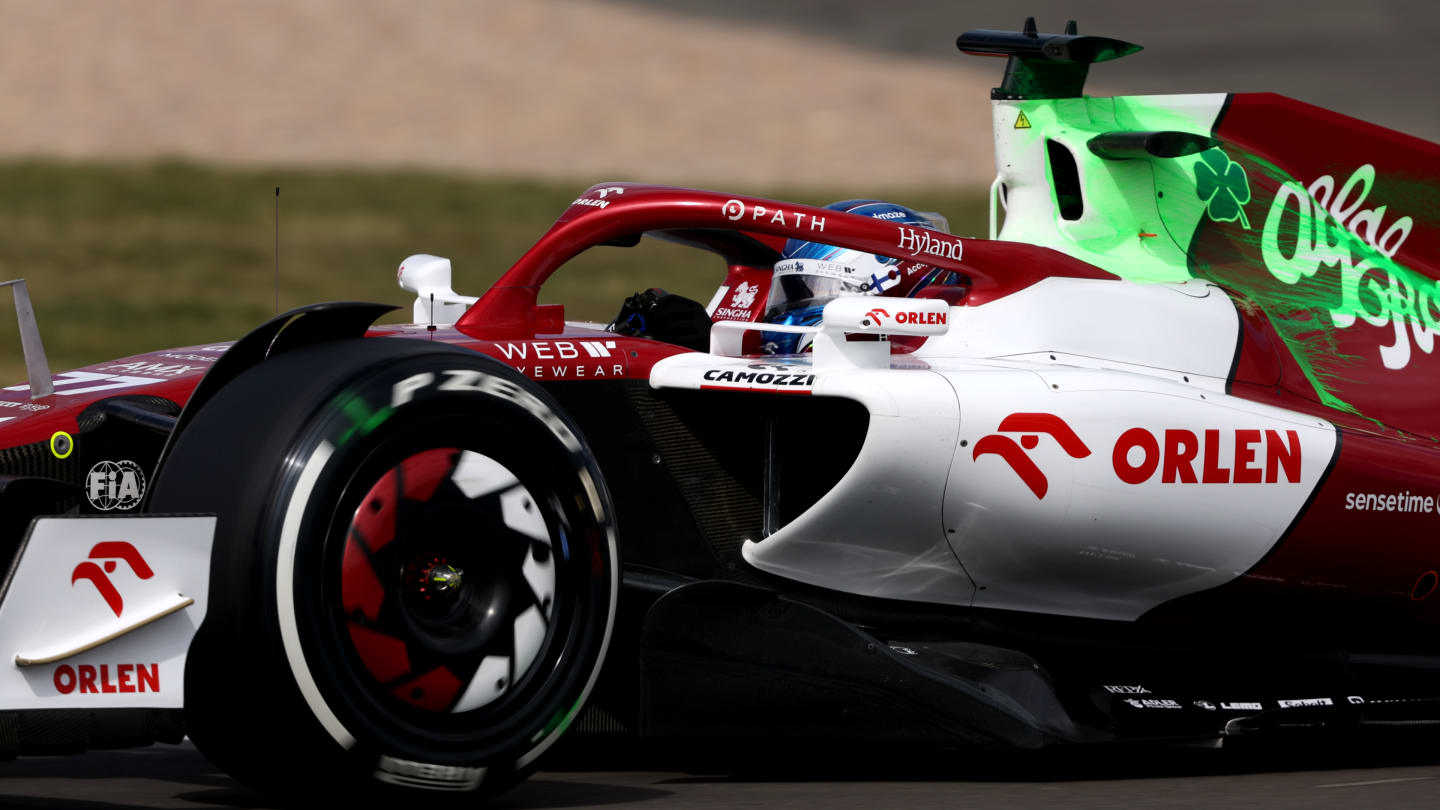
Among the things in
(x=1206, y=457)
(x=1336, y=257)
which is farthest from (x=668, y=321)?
(x=1336, y=257)

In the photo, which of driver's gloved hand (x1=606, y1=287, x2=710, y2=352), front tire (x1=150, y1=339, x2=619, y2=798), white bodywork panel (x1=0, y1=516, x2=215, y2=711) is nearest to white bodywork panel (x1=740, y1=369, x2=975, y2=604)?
driver's gloved hand (x1=606, y1=287, x2=710, y2=352)

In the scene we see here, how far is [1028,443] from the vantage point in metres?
4.86

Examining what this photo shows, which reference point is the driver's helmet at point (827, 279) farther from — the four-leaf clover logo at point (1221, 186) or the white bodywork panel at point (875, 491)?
the four-leaf clover logo at point (1221, 186)

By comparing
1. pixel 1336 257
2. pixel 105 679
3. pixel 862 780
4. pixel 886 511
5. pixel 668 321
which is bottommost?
pixel 862 780

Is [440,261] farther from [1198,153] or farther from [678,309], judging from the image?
[1198,153]

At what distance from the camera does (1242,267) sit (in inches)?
231

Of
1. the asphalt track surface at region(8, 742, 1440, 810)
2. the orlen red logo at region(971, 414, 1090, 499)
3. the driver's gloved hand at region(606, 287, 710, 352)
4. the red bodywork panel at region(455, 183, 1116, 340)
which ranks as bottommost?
the asphalt track surface at region(8, 742, 1440, 810)

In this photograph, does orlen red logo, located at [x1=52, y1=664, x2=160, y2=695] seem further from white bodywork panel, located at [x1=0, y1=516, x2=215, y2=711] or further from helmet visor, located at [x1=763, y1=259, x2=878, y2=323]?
helmet visor, located at [x1=763, y1=259, x2=878, y2=323]

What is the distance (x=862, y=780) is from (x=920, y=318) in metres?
1.12

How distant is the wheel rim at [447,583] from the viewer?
3.75m

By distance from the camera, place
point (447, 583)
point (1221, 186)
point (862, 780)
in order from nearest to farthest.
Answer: point (447, 583)
point (862, 780)
point (1221, 186)

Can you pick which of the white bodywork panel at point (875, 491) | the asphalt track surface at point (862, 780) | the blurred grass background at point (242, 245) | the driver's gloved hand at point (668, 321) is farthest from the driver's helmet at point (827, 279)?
the blurred grass background at point (242, 245)

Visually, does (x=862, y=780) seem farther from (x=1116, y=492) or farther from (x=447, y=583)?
(x=447, y=583)

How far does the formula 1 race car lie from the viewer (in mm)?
3604
